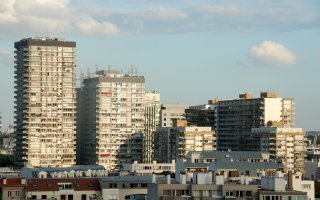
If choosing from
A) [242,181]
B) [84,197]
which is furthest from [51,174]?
[242,181]

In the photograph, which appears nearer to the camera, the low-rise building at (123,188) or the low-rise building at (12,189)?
the low-rise building at (12,189)

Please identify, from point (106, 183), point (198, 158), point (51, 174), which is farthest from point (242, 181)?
point (198, 158)

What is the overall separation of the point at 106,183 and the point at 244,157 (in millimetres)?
61098

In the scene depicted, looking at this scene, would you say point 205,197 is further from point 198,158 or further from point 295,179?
point 198,158

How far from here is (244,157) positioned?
182 metres

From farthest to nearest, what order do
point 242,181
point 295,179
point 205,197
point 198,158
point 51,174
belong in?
point 198,158
point 51,174
point 295,179
point 242,181
point 205,197

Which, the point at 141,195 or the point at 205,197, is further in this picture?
the point at 141,195

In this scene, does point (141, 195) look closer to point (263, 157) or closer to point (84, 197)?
point (84, 197)

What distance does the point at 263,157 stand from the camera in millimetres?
190000

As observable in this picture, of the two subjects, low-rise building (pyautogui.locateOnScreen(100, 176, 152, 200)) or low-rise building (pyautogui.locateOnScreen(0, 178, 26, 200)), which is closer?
low-rise building (pyautogui.locateOnScreen(0, 178, 26, 200))

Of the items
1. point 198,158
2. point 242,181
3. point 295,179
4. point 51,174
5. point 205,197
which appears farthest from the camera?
point 198,158

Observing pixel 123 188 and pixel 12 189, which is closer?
pixel 12 189

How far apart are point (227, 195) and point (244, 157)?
289 feet

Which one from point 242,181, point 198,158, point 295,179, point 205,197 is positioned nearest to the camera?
point 205,197
